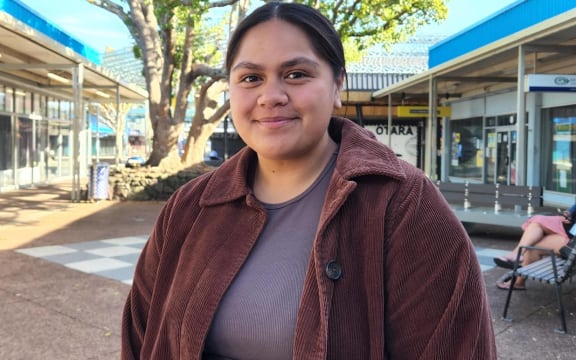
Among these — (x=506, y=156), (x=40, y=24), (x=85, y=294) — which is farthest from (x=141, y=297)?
(x=506, y=156)

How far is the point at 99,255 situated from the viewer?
24.8 ft

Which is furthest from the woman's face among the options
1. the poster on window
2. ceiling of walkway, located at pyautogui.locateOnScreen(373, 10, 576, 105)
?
the poster on window

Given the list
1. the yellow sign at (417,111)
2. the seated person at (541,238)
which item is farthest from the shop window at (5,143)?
the seated person at (541,238)

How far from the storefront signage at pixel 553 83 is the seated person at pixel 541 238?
137 inches

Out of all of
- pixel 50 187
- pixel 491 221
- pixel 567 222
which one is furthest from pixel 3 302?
pixel 50 187

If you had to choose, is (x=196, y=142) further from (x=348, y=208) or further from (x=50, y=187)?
(x=348, y=208)

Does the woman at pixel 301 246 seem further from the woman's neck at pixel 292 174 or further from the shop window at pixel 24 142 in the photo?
the shop window at pixel 24 142

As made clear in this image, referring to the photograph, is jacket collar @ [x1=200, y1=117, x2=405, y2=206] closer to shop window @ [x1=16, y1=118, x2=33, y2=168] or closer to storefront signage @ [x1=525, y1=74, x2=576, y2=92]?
storefront signage @ [x1=525, y1=74, x2=576, y2=92]

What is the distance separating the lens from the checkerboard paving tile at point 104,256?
21.9 ft

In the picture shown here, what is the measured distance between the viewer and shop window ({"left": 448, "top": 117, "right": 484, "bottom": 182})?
19047mm

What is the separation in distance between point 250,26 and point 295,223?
1.79ft

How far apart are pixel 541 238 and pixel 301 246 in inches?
209

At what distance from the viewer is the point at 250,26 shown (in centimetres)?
153

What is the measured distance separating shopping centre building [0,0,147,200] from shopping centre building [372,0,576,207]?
339 inches
